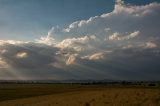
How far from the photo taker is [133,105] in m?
22.7

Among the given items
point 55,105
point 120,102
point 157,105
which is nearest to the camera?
point 157,105

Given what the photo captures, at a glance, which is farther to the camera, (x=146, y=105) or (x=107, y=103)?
(x=107, y=103)

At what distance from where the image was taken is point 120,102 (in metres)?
24.4

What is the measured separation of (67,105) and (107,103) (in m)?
4.19

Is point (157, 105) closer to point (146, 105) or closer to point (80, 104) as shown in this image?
point (146, 105)

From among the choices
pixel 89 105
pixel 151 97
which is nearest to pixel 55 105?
pixel 89 105

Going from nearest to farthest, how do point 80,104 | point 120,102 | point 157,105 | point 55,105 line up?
point 157,105
point 120,102
point 80,104
point 55,105

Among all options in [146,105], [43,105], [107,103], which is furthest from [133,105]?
[43,105]

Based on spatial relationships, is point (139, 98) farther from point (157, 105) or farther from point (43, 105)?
point (43, 105)

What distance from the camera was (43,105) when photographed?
29.6 metres

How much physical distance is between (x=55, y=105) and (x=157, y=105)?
34.4ft

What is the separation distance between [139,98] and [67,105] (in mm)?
6705

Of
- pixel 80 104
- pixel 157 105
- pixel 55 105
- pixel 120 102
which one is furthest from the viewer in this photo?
pixel 55 105

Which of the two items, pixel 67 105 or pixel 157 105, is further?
pixel 67 105
